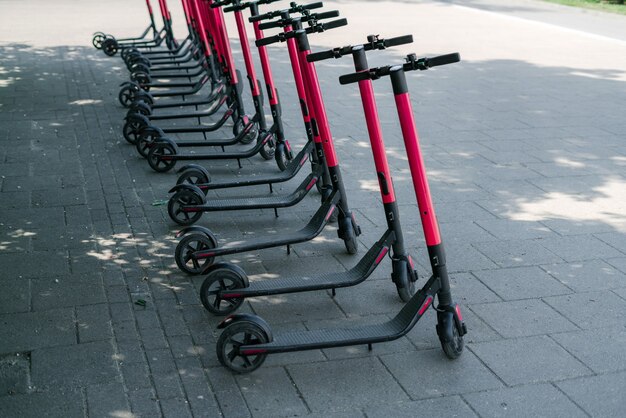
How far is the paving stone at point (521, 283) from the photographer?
5.04 m

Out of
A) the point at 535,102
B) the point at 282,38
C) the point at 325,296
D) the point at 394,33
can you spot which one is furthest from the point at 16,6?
the point at 325,296

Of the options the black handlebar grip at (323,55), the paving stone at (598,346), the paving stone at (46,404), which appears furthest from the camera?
the black handlebar grip at (323,55)

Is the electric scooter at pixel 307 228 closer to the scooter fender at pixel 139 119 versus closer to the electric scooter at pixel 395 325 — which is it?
the electric scooter at pixel 395 325

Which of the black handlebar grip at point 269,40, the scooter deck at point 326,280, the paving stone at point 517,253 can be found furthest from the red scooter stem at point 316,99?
the paving stone at point 517,253

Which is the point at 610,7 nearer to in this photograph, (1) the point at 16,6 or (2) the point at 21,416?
(1) the point at 16,6

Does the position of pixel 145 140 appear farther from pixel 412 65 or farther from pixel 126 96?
pixel 412 65

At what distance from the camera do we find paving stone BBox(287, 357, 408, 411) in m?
3.91

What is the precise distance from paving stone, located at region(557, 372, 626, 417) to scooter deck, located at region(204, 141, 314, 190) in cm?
313

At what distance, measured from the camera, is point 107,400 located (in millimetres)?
3863

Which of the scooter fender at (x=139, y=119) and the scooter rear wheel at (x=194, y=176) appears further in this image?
the scooter fender at (x=139, y=119)

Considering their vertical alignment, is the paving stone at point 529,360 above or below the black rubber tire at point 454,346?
below

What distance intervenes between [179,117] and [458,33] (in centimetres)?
858

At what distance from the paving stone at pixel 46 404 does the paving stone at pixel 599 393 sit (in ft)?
7.45

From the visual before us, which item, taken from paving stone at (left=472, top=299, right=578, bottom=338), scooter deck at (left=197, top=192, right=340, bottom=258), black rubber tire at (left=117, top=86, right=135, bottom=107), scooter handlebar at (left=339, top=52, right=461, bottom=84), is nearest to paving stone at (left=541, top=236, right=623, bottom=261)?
paving stone at (left=472, top=299, right=578, bottom=338)
